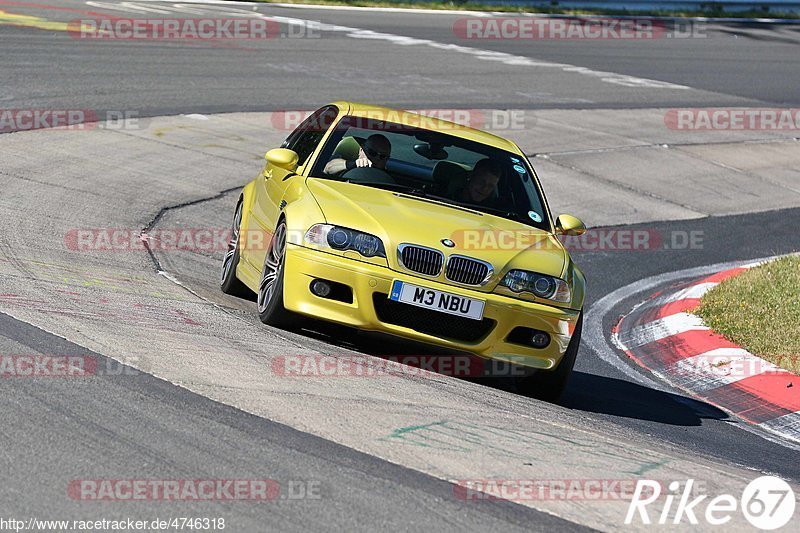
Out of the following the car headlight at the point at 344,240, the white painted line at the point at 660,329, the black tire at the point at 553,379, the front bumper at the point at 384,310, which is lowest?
the white painted line at the point at 660,329

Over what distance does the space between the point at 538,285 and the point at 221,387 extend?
87.7 inches

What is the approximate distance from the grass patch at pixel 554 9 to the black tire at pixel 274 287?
2192cm

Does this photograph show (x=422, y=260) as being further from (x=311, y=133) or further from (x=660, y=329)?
Result: (x=660, y=329)

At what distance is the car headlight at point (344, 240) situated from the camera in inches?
275

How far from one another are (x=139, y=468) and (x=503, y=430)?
1.91 m

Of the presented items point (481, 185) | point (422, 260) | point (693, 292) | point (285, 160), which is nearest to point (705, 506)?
point (422, 260)

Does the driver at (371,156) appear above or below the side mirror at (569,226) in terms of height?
above

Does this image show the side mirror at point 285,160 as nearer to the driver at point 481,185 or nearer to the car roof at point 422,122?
the car roof at point 422,122

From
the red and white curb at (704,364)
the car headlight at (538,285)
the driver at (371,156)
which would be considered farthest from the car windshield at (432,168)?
the red and white curb at (704,364)

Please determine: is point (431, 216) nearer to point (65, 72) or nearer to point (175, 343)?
point (175, 343)

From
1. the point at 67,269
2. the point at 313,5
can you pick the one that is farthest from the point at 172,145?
the point at 313,5

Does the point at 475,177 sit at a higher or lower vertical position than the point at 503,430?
higher

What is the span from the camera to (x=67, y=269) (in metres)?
8.12

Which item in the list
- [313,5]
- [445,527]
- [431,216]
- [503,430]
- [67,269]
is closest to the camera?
[445,527]
